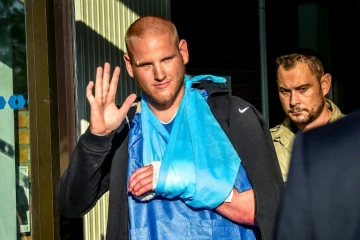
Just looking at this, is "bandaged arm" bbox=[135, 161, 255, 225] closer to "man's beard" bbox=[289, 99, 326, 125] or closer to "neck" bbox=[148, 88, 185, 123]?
"neck" bbox=[148, 88, 185, 123]

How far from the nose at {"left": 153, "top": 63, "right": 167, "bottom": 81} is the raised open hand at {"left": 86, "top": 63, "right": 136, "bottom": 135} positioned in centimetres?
13

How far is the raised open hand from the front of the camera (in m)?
2.92

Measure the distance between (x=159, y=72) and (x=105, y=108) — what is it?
0.26 metres

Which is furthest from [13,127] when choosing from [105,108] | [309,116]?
[309,116]

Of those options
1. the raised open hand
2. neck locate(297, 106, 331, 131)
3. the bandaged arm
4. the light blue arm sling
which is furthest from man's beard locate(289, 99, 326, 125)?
the raised open hand

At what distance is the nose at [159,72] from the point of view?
3.02 metres

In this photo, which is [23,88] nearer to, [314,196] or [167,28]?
[167,28]

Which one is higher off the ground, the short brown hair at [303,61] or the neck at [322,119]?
the short brown hair at [303,61]

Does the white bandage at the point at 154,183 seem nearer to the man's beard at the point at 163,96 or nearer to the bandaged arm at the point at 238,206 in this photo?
the bandaged arm at the point at 238,206

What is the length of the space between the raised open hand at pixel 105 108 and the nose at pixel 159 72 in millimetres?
133

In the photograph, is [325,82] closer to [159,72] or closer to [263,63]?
[159,72]

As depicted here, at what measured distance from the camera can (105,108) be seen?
296 cm

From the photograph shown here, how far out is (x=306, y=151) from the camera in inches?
39.2

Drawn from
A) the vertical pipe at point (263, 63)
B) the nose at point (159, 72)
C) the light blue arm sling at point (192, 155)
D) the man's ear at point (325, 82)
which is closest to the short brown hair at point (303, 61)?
the man's ear at point (325, 82)
